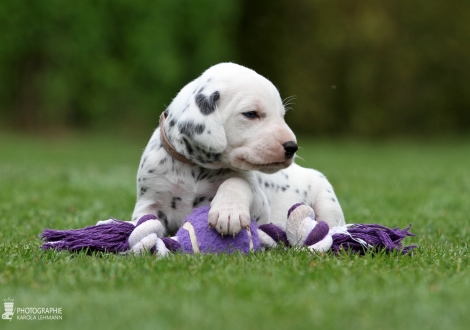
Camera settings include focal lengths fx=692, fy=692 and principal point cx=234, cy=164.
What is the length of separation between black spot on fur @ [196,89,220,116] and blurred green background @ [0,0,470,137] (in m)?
22.2

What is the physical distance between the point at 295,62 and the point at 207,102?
2618 centimetres

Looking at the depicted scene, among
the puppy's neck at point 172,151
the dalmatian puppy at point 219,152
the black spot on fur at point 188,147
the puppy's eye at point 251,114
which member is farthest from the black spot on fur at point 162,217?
the puppy's eye at point 251,114

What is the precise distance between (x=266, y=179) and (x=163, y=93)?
24.3 m

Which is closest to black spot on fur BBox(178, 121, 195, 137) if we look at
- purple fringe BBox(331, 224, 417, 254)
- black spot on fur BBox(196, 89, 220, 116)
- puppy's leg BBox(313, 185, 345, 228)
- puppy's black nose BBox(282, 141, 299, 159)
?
black spot on fur BBox(196, 89, 220, 116)

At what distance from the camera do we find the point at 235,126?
408cm

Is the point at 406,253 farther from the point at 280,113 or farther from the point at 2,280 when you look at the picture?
the point at 2,280

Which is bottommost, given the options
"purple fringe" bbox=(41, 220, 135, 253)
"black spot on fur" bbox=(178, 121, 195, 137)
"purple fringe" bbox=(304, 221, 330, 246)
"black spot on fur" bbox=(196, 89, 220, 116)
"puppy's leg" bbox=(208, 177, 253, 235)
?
"purple fringe" bbox=(41, 220, 135, 253)

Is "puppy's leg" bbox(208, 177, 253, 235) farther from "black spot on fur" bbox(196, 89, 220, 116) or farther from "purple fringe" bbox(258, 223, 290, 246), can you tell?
"black spot on fur" bbox(196, 89, 220, 116)

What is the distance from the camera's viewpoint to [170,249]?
156 inches

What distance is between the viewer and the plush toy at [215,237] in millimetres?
3914

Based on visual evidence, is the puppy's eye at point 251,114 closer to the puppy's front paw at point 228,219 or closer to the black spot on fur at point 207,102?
the black spot on fur at point 207,102

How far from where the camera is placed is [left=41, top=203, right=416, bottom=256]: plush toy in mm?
3914

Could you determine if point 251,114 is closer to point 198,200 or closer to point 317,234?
point 198,200

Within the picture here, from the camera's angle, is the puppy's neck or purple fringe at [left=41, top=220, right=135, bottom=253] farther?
the puppy's neck
